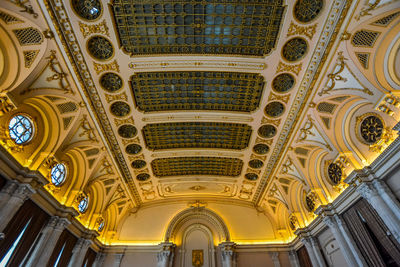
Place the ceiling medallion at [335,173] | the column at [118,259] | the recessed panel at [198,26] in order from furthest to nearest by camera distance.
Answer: the column at [118,259] < the ceiling medallion at [335,173] < the recessed panel at [198,26]

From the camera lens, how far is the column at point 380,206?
25.7 feet

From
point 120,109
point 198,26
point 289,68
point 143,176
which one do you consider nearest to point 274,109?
point 289,68

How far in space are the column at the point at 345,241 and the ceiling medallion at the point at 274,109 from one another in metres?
6.17

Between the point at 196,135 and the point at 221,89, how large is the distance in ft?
13.0

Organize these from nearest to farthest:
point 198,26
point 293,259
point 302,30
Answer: point 302,30 → point 198,26 → point 293,259

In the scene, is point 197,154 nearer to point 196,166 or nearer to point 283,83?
point 196,166

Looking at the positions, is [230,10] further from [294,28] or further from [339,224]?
[339,224]

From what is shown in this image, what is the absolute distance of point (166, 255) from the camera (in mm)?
16188

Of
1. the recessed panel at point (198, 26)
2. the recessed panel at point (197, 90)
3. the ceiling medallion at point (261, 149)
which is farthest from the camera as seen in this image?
the ceiling medallion at point (261, 149)

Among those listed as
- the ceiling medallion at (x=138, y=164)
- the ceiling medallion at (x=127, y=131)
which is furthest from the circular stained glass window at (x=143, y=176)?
the ceiling medallion at (x=127, y=131)

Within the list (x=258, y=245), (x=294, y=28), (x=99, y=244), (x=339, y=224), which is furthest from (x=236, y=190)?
(x=294, y=28)

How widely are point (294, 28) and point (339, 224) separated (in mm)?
9888

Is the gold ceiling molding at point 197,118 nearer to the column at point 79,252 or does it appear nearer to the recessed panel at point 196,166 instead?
the recessed panel at point 196,166

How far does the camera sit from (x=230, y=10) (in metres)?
8.90
